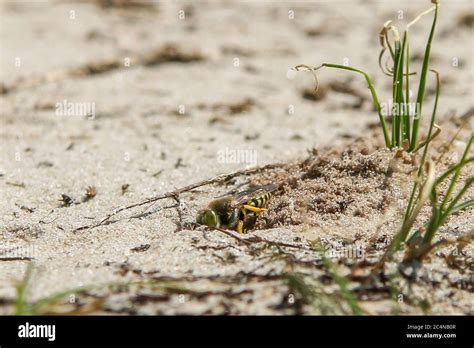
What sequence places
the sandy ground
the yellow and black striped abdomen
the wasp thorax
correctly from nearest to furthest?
the sandy ground < the wasp thorax < the yellow and black striped abdomen

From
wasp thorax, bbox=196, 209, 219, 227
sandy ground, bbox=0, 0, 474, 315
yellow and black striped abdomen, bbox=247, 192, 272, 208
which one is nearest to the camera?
sandy ground, bbox=0, 0, 474, 315

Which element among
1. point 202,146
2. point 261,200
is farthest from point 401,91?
point 202,146

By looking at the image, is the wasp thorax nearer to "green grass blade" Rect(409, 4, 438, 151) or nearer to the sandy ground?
the sandy ground

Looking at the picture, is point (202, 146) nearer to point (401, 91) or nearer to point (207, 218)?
point (207, 218)

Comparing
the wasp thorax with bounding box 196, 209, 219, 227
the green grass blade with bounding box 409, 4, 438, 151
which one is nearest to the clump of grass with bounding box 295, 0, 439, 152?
the green grass blade with bounding box 409, 4, 438, 151

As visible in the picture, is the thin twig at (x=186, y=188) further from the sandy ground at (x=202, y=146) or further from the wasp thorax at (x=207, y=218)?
the wasp thorax at (x=207, y=218)

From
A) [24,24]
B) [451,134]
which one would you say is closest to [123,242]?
[451,134]
